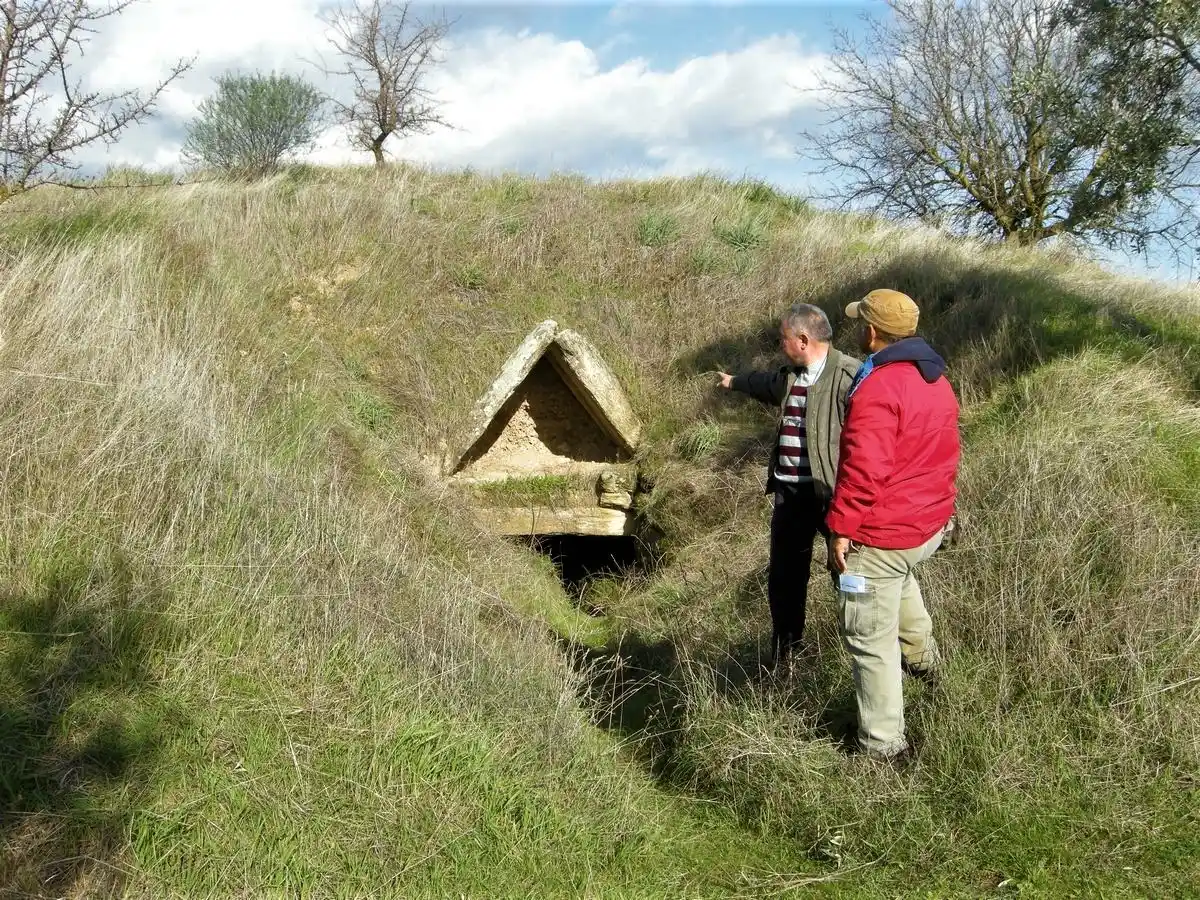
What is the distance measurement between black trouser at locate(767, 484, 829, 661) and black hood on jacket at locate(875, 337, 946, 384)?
0.93 metres

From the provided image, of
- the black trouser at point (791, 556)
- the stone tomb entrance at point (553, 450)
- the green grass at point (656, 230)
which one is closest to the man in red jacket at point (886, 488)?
the black trouser at point (791, 556)

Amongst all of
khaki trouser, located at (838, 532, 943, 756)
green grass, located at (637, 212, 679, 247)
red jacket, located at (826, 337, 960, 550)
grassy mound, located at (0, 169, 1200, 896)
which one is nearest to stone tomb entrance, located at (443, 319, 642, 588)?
grassy mound, located at (0, 169, 1200, 896)

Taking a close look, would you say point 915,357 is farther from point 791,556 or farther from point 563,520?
point 563,520

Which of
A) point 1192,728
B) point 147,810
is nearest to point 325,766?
point 147,810

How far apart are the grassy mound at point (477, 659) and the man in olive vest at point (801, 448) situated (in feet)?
1.54

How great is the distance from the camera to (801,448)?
457 cm

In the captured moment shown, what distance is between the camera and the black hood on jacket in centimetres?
379

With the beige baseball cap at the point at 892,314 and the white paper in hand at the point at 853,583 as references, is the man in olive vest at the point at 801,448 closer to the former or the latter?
the white paper in hand at the point at 853,583

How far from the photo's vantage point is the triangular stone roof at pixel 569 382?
9.34m

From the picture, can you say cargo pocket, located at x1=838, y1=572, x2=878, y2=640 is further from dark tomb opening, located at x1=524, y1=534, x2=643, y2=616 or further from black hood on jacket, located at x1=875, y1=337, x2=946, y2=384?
dark tomb opening, located at x1=524, y1=534, x2=643, y2=616

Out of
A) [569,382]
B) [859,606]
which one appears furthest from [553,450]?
[859,606]

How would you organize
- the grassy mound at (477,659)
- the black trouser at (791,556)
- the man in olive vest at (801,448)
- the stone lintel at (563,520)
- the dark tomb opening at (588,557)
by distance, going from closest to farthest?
the grassy mound at (477,659) → the man in olive vest at (801,448) → the black trouser at (791,556) → the dark tomb opening at (588,557) → the stone lintel at (563,520)

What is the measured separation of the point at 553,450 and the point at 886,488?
6.88 m

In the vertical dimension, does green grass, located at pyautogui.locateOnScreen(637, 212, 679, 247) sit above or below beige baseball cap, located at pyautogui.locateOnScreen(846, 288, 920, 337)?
above
